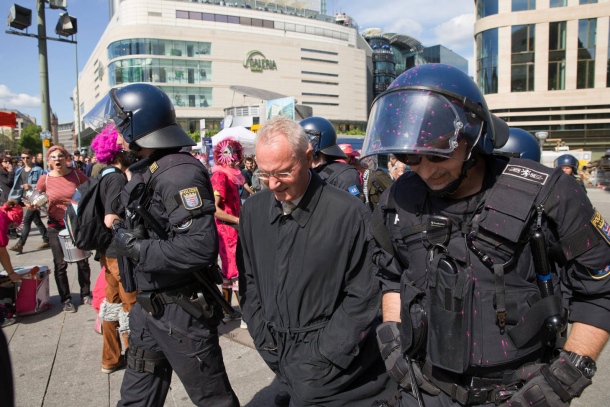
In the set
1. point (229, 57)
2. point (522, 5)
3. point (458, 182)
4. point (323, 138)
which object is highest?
point (229, 57)

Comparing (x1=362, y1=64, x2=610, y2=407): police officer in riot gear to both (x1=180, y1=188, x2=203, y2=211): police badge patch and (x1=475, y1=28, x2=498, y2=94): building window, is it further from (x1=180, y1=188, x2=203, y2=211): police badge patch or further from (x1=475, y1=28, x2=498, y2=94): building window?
(x1=475, y1=28, x2=498, y2=94): building window

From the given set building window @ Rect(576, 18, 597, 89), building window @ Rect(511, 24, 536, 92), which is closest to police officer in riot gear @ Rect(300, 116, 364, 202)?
building window @ Rect(511, 24, 536, 92)

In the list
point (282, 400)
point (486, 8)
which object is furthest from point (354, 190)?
point (486, 8)

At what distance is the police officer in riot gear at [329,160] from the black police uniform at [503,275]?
117 inches

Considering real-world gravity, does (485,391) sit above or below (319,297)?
below

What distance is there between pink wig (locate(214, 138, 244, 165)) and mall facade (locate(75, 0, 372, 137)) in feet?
190

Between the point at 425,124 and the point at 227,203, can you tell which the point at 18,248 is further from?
the point at 425,124

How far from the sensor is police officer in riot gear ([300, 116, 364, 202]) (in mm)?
4719

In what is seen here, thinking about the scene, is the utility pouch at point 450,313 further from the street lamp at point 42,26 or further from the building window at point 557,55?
the building window at point 557,55

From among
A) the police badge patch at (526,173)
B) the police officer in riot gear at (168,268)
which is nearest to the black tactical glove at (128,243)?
the police officer in riot gear at (168,268)

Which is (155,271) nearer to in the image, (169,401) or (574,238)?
(169,401)

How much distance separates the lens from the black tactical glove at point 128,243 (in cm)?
252

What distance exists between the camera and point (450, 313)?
1610mm

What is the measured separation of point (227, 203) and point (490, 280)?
3.83m
